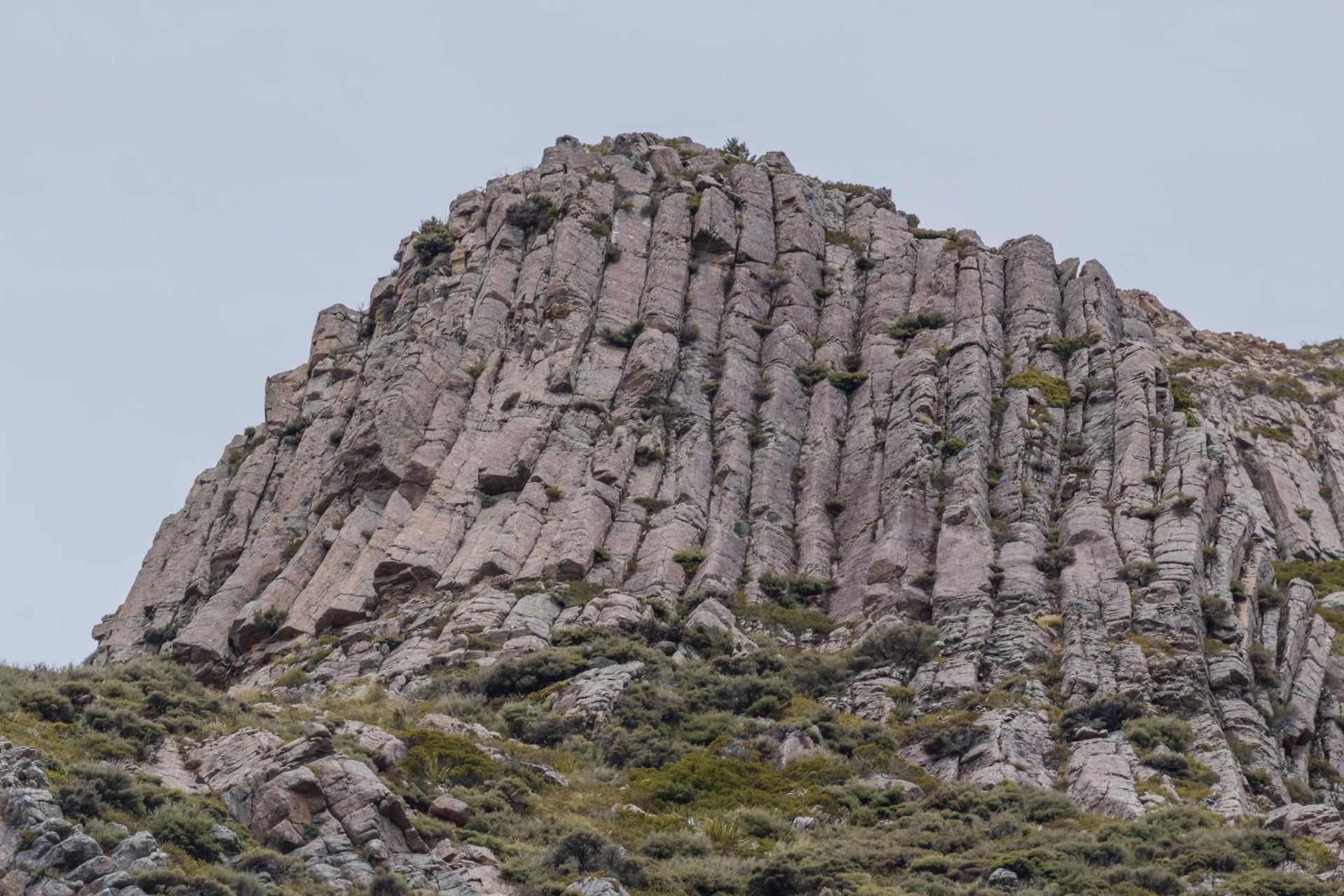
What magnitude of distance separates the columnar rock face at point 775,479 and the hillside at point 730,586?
0.58ft

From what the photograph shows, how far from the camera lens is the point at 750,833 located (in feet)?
132

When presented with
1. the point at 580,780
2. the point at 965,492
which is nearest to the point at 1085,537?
the point at 965,492

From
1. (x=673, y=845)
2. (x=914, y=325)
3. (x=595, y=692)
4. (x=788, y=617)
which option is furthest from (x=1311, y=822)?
(x=914, y=325)

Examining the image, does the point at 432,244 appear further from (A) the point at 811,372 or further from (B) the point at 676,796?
(B) the point at 676,796

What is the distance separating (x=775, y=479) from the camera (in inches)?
2473

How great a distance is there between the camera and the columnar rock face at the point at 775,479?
51.7 m

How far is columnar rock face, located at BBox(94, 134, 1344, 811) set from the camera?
5172 centimetres

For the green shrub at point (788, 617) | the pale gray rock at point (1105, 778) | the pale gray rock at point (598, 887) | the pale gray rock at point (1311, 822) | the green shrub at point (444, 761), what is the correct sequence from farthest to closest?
the green shrub at point (788, 617) → the pale gray rock at point (1105, 778) → the green shrub at point (444, 761) → the pale gray rock at point (1311, 822) → the pale gray rock at point (598, 887)

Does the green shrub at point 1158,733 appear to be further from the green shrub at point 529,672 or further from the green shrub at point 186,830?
the green shrub at point 186,830

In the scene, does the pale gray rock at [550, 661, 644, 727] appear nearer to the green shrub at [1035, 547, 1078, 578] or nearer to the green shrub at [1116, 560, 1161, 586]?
the green shrub at [1035, 547, 1078, 578]

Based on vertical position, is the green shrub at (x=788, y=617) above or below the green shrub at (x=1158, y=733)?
above

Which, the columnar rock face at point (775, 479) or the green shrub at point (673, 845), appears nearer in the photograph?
the green shrub at point (673, 845)

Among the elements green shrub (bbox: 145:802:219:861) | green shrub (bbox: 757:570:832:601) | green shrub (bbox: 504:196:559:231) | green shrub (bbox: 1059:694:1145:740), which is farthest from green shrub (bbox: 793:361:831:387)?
green shrub (bbox: 145:802:219:861)

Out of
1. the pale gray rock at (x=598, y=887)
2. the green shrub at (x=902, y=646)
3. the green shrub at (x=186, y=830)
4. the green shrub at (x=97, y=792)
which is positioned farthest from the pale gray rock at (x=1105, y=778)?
the green shrub at (x=97, y=792)
